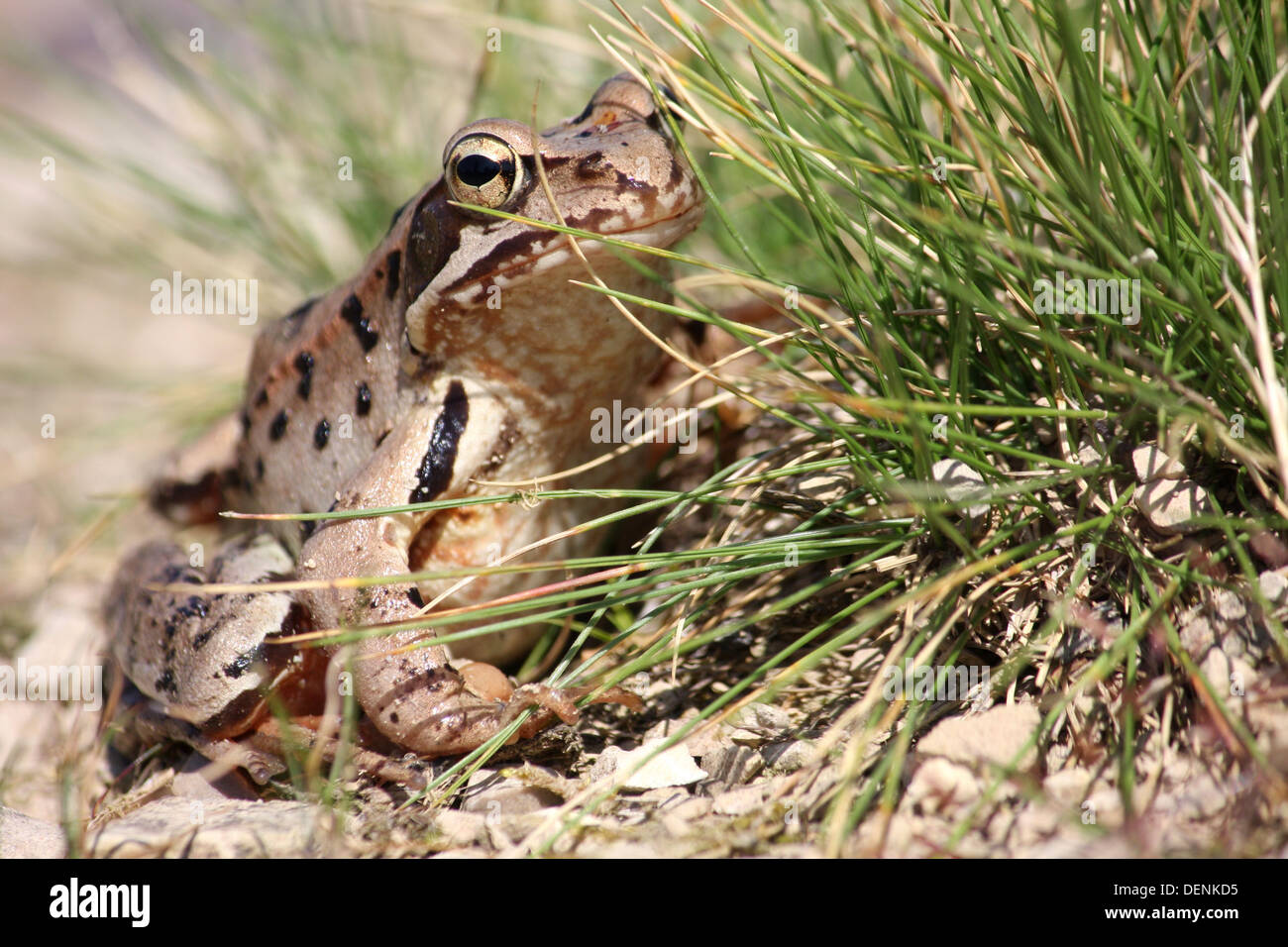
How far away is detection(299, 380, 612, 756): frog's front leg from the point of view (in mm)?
2695

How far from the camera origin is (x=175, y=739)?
3.26m

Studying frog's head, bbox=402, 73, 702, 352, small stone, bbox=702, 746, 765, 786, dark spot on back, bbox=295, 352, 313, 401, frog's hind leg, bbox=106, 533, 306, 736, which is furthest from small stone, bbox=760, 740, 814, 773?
dark spot on back, bbox=295, 352, 313, 401

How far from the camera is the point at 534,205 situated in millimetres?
2746

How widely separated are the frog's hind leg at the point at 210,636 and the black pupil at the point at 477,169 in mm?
1410

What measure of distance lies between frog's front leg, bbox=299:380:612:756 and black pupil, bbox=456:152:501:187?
2.23ft

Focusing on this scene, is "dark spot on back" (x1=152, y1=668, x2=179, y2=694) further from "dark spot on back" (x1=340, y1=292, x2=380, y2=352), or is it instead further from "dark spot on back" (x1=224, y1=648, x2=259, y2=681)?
"dark spot on back" (x1=340, y1=292, x2=380, y2=352)

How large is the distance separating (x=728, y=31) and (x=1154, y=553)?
2.66 m

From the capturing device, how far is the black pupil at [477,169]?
2.73 meters

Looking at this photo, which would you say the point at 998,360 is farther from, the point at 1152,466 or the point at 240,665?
the point at 240,665

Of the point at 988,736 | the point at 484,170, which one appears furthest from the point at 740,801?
the point at 484,170

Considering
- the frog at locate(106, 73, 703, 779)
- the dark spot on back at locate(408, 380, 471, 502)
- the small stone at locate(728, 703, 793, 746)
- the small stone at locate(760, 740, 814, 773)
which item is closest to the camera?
the small stone at locate(760, 740, 814, 773)

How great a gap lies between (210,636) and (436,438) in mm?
966

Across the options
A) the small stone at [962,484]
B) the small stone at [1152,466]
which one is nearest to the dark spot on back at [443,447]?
the small stone at [962,484]

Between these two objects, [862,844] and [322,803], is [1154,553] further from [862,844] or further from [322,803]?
[322,803]
